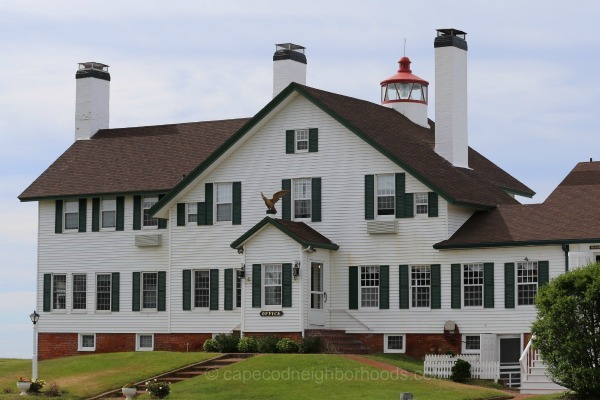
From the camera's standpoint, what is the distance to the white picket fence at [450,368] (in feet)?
132

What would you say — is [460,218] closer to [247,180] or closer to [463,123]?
[463,123]

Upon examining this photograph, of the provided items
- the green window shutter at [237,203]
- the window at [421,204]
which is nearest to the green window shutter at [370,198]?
the window at [421,204]

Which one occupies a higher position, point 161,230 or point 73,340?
point 161,230

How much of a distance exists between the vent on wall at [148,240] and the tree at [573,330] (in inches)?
745

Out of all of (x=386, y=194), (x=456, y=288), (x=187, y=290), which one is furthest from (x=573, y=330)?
(x=187, y=290)

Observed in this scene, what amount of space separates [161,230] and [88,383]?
36.6 ft

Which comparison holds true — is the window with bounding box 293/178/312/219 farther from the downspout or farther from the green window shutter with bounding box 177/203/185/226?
the downspout

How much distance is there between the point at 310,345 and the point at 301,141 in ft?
26.0

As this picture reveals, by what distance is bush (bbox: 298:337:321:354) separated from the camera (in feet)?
141

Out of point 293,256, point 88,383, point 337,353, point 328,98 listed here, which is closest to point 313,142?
point 328,98

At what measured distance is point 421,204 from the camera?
147 ft

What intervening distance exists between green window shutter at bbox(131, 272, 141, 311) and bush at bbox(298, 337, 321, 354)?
908 centimetres

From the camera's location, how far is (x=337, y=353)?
43562 mm

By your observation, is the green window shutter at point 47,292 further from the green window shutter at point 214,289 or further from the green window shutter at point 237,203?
the green window shutter at point 237,203
